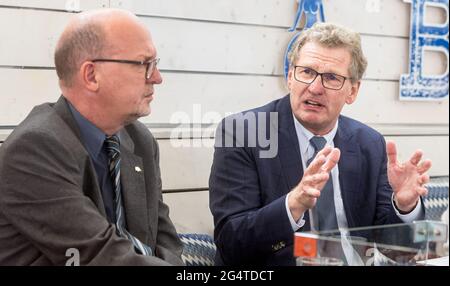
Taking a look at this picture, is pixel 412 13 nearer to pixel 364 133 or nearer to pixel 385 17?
pixel 385 17

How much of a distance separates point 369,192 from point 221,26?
946mm

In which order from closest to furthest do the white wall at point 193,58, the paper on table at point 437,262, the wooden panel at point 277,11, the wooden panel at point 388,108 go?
the paper on table at point 437,262, the white wall at point 193,58, the wooden panel at point 277,11, the wooden panel at point 388,108

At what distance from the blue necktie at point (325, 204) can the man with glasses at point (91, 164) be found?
1.62 ft

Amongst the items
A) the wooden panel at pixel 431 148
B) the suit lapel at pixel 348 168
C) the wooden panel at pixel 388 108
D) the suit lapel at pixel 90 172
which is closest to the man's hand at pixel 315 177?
the suit lapel at pixel 348 168

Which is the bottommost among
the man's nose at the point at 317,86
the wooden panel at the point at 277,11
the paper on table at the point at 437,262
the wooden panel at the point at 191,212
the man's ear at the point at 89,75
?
the wooden panel at the point at 191,212

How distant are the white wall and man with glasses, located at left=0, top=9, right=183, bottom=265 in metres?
0.55

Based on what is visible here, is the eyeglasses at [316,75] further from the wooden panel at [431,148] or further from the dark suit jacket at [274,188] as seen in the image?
the wooden panel at [431,148]

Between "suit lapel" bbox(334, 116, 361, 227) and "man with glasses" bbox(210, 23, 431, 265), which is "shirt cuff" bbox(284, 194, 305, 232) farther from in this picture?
"suit lapel" bbox(334, 116, 361, 227)

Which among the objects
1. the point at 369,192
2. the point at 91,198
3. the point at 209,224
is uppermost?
the point at 91,198

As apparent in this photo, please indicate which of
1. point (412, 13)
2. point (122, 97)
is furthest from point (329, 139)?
point (412, 13)

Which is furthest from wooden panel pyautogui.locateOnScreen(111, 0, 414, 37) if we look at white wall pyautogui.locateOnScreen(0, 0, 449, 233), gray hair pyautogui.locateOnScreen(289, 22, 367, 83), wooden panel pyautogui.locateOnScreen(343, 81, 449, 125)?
gray hair pyautogui.locateOnScreen(289, 22, 367, 83)

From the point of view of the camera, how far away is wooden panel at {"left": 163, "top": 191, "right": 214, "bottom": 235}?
2.79 metres

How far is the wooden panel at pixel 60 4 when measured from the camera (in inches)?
92.7

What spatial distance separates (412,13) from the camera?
11.4ft
